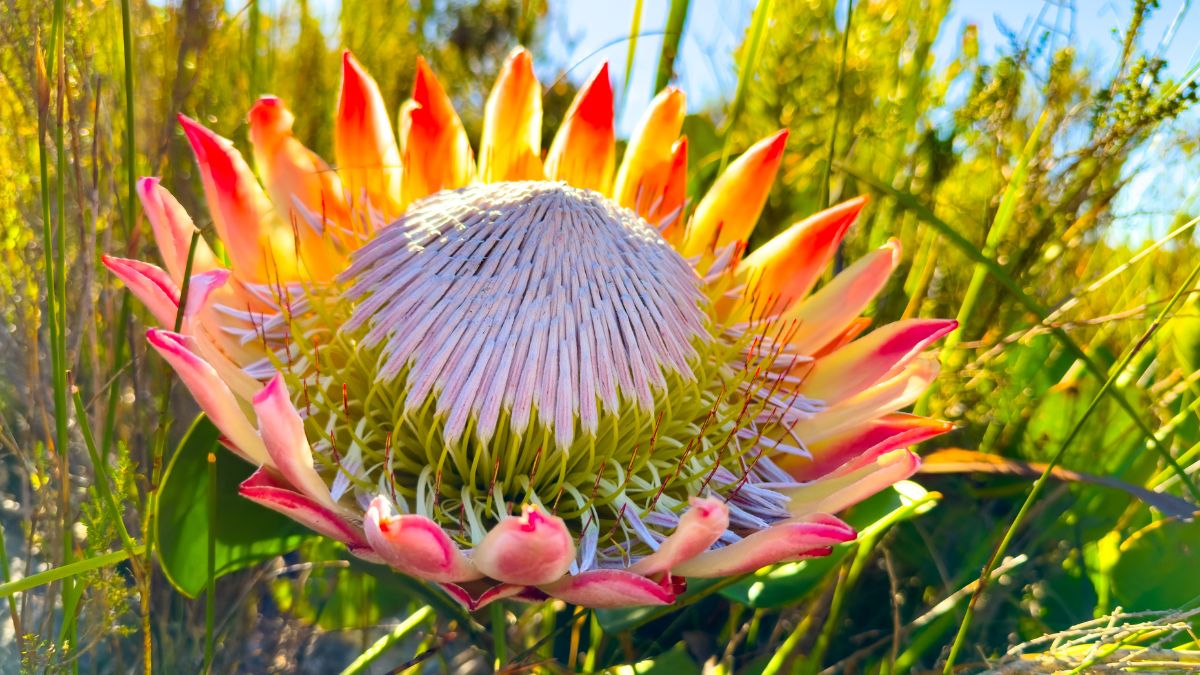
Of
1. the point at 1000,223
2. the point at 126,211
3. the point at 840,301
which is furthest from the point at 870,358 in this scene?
the point at 126,211

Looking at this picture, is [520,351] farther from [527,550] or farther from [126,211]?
[126,211]

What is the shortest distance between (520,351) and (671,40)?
0.55 metres

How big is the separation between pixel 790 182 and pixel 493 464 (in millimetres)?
802

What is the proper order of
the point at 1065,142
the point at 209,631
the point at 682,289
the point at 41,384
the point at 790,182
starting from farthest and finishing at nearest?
the point at 790,182 < the point at 1065,142 < the point at 682,289 < the point at 41,384 < the point at 209,631

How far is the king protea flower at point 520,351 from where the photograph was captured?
2.65ft

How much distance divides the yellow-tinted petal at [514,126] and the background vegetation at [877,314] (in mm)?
116

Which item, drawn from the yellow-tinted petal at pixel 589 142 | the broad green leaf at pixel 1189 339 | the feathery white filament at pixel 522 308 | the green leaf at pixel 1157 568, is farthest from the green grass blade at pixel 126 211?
the broad green leaf at pixel 1189 339

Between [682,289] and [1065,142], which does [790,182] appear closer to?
[1065,142]

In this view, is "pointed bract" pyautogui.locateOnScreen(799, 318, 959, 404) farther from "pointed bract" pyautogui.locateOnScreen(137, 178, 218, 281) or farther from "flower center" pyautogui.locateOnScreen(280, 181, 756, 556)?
"pointed bract" pyautogui.locateOnScreen(137, 178, 218, 281)

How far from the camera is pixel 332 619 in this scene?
1.17 m

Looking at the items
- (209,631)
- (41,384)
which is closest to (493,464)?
(209,631)

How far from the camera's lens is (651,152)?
1.19 m

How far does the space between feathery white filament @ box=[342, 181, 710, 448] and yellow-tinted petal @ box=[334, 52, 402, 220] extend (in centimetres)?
14

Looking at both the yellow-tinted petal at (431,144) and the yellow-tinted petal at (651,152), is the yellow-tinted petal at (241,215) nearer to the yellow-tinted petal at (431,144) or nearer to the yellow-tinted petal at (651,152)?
the yellow-tinted petal at (431,144)
